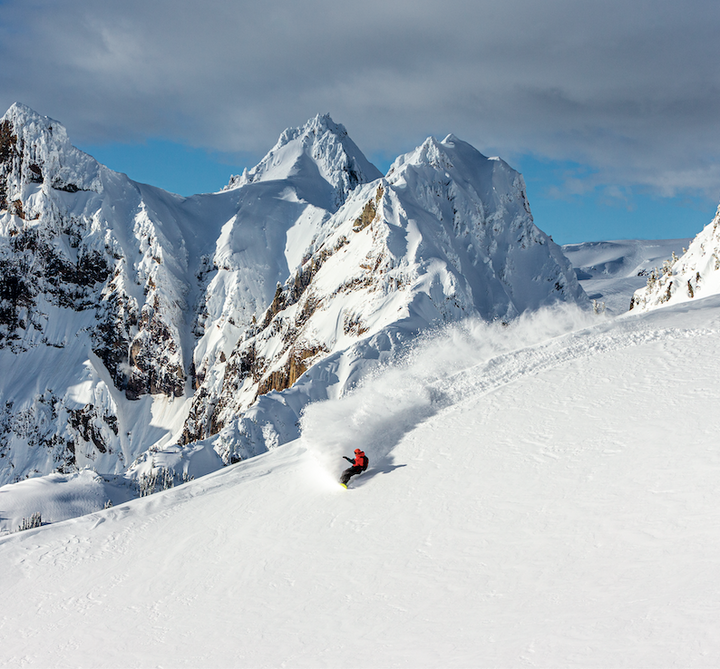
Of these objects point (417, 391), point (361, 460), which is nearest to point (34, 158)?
point (417, 391)

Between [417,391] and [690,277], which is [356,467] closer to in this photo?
[417,391]

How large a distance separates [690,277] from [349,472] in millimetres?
27098

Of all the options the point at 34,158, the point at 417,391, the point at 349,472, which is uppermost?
the point at 34,158

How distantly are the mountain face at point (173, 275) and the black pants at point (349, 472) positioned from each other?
7146 centimetres

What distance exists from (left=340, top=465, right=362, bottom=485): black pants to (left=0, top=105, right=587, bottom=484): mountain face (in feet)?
234

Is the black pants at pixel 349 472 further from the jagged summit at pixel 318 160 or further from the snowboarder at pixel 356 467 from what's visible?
the jagged summit at pixel 318 160

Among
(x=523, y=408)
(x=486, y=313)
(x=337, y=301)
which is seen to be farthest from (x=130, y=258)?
(x=523, y=408)

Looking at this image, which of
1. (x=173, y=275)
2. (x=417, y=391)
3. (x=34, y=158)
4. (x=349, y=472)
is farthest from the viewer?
(x=34, y=158)

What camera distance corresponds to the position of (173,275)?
13188cm

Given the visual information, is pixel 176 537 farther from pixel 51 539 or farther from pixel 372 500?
pixel 372 500

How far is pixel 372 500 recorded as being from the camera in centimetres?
1441

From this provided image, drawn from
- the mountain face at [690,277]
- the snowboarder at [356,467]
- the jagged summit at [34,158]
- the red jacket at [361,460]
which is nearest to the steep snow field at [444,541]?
the snowboarder at [356,467]

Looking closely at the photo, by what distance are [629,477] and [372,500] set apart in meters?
5.79

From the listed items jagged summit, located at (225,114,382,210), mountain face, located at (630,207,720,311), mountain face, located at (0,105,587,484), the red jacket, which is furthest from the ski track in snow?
Result: jagged summit, located at (225,114,382,210)
